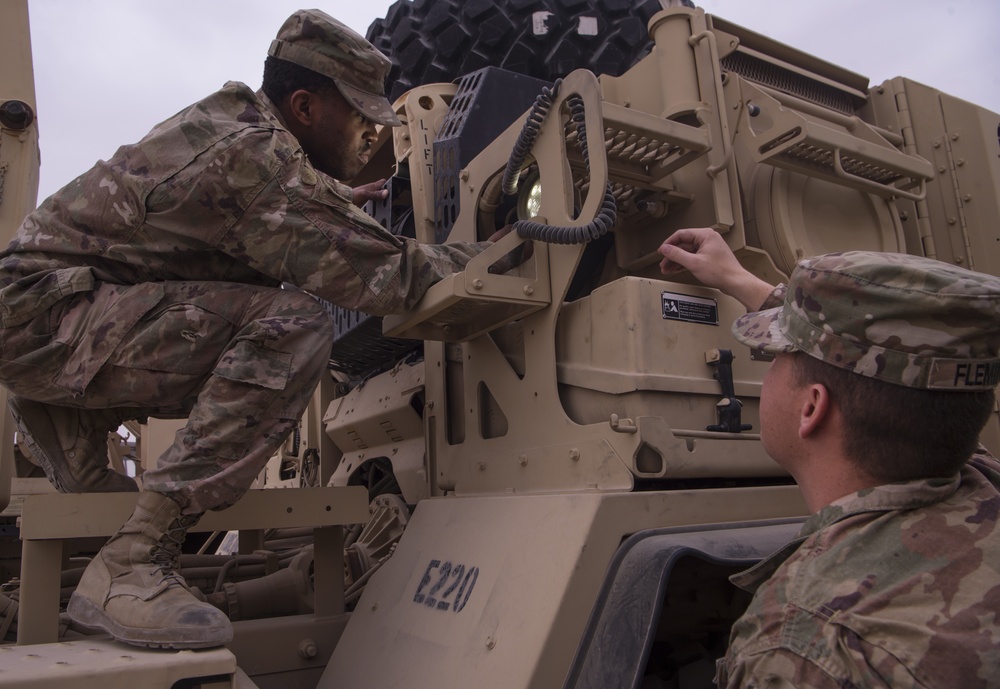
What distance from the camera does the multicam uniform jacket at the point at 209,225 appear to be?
1993mm

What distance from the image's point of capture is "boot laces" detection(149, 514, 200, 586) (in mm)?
1840

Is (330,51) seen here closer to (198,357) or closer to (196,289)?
(196,289)

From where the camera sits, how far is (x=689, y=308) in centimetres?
216

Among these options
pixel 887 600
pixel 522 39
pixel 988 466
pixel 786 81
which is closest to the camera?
pixel 887 600

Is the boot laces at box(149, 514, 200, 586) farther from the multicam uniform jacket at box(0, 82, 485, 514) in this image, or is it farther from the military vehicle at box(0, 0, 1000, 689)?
the military vehicle at box(0, 0, 1000, 689)

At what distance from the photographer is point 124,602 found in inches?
67.8

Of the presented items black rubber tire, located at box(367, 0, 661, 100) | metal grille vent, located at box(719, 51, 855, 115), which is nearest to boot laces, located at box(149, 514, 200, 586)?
Result: metal grille vent, located at box(719, 51, 855, 115)

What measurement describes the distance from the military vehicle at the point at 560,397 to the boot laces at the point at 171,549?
170 mm

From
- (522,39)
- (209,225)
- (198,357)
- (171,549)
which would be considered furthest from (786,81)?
(171,549)

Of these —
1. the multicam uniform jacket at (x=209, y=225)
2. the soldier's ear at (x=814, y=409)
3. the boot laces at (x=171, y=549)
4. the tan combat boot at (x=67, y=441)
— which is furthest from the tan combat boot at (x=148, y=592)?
the soldier's ear at (x=814, y=409)

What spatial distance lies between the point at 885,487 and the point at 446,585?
44.6 inches

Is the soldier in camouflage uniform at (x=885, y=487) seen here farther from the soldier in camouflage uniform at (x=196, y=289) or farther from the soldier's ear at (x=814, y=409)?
the soldier in camouflage uniform at (x=196, y=289)

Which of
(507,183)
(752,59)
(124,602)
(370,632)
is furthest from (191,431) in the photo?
(752,59)

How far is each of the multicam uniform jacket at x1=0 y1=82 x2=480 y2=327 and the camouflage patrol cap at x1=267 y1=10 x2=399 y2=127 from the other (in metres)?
0.22
